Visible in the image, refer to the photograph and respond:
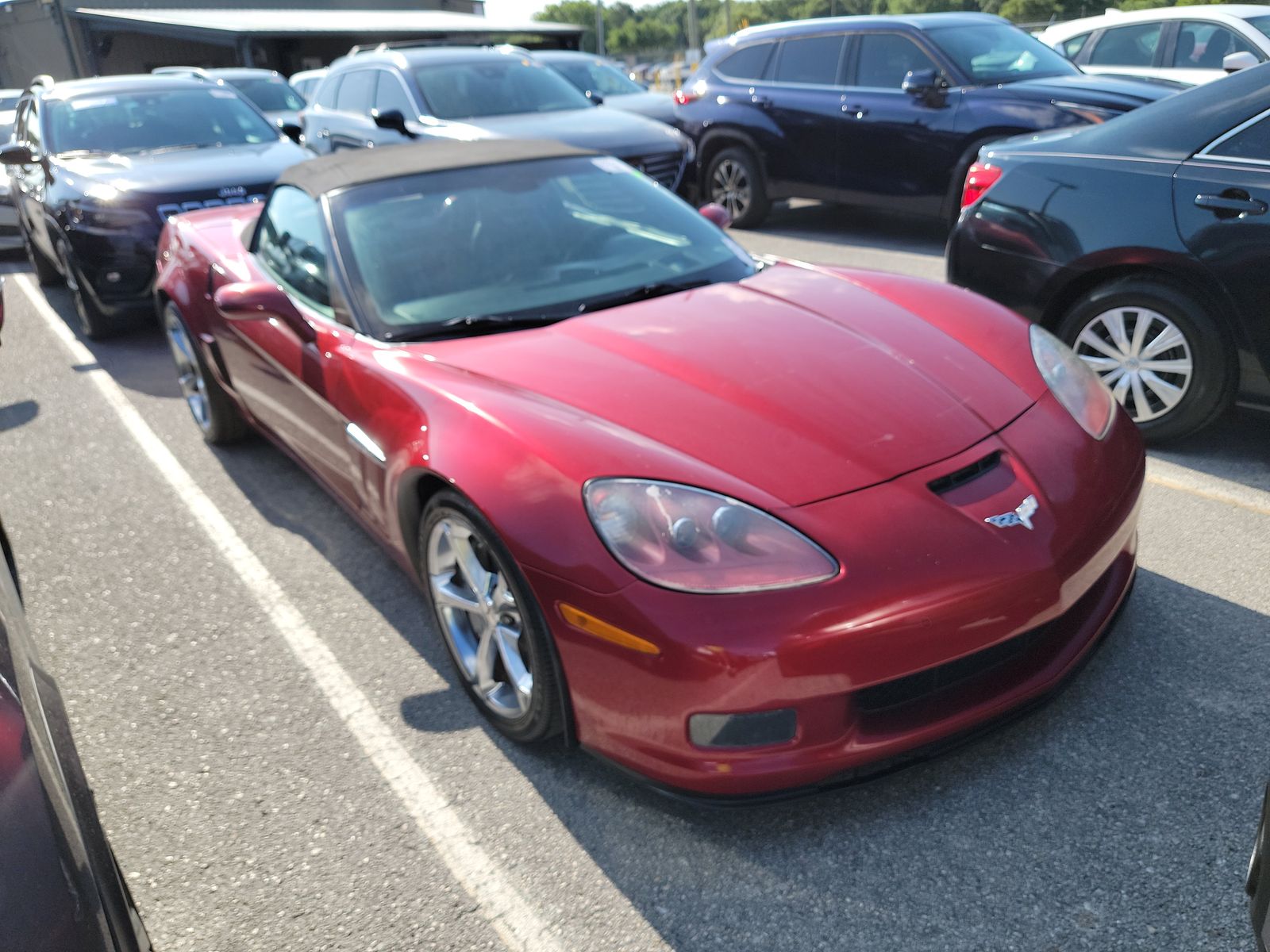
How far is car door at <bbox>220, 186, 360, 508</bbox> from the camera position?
11.1ft

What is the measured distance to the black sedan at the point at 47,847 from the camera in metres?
1.33

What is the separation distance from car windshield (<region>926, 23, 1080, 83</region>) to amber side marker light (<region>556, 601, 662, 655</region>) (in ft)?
22.2

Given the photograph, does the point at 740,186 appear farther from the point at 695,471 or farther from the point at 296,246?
the point at 695,471

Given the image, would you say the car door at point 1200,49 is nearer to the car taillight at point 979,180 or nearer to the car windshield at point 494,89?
the car taillight at point 979,180

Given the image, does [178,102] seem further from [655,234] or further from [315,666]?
[315,666]

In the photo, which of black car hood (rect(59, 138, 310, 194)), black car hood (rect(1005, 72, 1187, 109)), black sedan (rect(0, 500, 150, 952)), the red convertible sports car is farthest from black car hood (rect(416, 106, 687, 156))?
black sedan (rect(0, 500, 150, 952))

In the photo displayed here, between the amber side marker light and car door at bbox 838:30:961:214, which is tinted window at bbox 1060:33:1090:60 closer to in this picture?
car door at bbox 838:30:961:214

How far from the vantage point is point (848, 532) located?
2270mm

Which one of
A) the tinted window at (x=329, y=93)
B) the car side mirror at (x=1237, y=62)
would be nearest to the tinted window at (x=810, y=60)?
the car side mirror at (x=1237, y=62)

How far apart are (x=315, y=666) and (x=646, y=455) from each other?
1.40 meters

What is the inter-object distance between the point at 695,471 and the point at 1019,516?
28.7 inches

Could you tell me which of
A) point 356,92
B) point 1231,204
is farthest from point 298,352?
point 356,92

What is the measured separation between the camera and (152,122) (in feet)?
26.2

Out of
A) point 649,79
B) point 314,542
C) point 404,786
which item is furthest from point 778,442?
point 649,79
